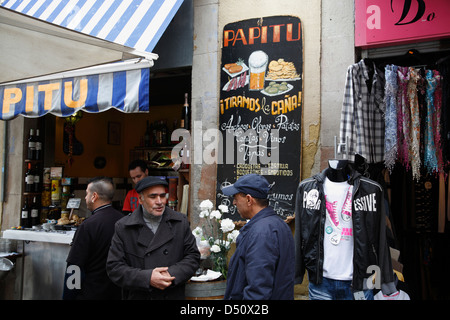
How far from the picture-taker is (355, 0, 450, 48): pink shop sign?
4324mm

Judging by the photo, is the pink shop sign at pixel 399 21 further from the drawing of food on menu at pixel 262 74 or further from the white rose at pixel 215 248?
the white rose at pixel 215 248

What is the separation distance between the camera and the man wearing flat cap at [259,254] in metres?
2.56

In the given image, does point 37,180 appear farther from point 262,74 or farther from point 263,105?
point 262,74

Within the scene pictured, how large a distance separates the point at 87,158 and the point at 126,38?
5.32m

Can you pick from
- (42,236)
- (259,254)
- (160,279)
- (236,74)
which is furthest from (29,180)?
(259,254)

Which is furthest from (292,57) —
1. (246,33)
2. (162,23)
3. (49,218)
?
(49,218)

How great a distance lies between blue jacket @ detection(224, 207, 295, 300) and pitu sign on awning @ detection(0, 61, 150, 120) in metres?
2.72

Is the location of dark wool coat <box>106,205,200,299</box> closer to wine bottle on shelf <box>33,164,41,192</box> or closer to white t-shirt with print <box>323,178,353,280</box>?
white t-shirt with print <box>323,178,353,280</box>

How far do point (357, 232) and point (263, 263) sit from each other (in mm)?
1246

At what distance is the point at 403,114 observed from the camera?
13.2ft

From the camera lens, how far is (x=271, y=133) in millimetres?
5262

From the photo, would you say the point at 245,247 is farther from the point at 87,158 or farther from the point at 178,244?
the point at 87,158
